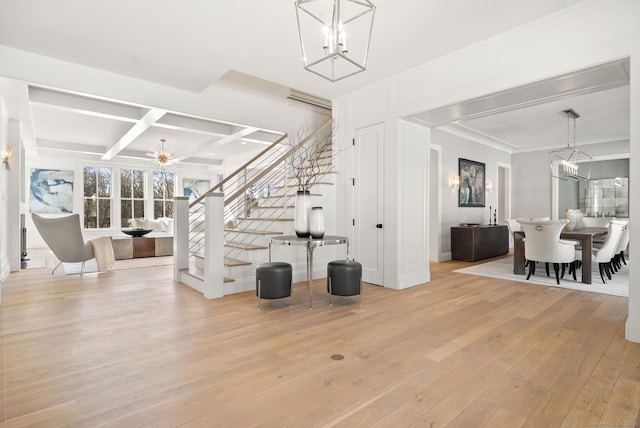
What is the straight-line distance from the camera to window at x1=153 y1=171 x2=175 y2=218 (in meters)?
11.5

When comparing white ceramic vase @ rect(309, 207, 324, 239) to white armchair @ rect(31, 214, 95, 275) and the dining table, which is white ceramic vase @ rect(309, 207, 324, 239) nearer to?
the dining table

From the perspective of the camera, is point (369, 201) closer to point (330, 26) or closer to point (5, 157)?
point (330, 26)

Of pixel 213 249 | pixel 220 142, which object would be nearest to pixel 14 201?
pixel 220 142

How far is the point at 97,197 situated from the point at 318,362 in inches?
429

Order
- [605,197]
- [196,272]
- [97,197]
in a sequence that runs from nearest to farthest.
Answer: [196,272] → [605,197] → [97,197]

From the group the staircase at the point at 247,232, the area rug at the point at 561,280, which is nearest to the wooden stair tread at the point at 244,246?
the staircase at the point at 247,232

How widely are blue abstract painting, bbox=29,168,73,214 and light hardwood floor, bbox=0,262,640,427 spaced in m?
7.43

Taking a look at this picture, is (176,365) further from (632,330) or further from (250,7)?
(632,330)

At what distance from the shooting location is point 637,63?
2566 millimetres

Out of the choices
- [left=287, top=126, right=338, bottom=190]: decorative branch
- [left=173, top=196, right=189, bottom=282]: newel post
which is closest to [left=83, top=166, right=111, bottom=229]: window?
[left=173, top=196, right=189, bottom=282]: newel post

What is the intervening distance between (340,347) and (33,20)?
4065 mm

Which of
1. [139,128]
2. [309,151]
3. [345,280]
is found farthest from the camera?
[139,128]

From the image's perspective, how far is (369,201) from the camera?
15.7 ft

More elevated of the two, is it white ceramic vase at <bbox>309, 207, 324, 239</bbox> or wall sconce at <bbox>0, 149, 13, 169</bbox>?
wall sconce at <bbox>0, 149, 13, 169</bbox>
